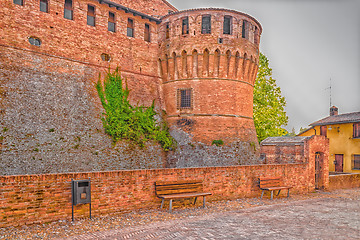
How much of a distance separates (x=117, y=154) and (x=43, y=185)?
9.88 metres

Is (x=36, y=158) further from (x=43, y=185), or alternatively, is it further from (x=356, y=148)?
(x=356, y=148)

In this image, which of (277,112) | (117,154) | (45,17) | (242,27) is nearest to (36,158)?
(117,154)

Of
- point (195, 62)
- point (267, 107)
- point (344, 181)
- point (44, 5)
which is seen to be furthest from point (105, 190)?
point (267, 107)

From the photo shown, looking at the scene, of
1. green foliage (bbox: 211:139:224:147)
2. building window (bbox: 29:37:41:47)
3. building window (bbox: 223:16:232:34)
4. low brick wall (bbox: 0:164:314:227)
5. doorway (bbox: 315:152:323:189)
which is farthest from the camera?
building window (bbox: 223:16:232:34)

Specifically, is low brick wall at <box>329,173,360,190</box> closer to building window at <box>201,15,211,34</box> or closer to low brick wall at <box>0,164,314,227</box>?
low brick wall at <box>0,164,314,227</box>

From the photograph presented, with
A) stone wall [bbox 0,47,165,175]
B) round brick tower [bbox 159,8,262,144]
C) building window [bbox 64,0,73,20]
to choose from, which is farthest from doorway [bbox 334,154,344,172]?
building window [bbox 64,0,73,20]

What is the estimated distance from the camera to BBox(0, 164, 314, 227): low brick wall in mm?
6980

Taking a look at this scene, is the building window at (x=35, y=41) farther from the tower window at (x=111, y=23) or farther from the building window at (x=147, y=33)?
the building window at (x=147, y=33)

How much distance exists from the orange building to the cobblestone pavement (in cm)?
1678

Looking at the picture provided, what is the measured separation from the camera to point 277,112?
2634 cm

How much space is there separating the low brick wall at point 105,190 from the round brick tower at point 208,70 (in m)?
8.47

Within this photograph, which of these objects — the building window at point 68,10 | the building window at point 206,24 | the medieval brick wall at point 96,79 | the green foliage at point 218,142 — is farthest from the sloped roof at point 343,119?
the building window at point 68,10

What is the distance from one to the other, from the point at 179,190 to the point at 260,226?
10.5ft

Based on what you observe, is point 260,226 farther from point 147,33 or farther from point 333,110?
point 333,110
